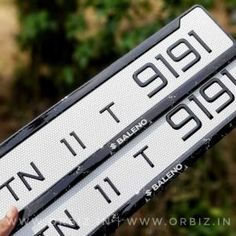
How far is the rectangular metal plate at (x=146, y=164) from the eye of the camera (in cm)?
109

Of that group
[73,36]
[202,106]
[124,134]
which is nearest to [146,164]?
[124,134]

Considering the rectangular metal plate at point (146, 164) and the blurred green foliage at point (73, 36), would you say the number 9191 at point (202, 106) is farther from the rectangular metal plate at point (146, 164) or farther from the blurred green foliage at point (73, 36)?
the blurred green foliage at point (73, 36)

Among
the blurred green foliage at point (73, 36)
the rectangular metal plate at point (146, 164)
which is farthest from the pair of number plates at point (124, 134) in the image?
the blurred green foliage at point (73, 36)

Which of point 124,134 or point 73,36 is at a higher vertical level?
point 73,36

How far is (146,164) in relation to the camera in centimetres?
113

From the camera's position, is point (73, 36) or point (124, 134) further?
point (73, 36)

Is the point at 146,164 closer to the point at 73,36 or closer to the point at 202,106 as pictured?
the point at 202,106

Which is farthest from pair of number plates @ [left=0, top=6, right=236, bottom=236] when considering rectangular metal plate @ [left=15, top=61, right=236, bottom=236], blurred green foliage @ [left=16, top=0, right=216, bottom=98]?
blurred green foliage @ [left=16, top=0, right=216, bottom=98]

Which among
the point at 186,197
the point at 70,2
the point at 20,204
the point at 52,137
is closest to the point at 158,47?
the point at 52,137

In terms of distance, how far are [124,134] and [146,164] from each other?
3.2 inches

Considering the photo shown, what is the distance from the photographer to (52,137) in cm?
112

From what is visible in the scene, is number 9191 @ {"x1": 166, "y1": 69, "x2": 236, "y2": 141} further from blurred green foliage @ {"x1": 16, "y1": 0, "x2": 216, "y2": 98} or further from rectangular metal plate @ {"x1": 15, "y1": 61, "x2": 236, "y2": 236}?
blurred green foliage @ {"x1": 16, "y1": 0, "x2": 216, "y2": 98}

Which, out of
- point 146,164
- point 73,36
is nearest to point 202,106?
point 146,164

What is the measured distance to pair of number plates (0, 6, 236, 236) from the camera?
1.10 metres
